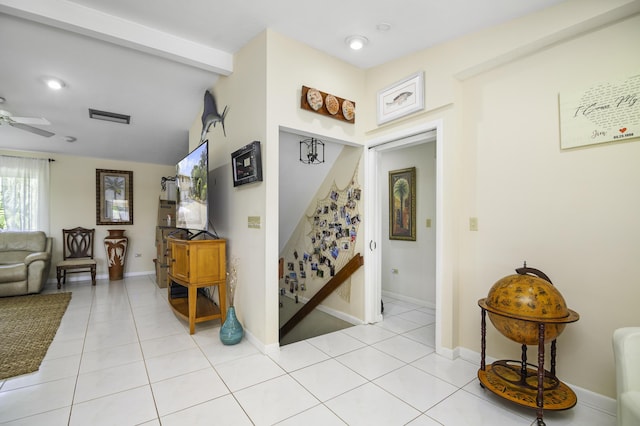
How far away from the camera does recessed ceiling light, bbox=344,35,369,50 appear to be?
263cm

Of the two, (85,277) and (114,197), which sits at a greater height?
(114,197)

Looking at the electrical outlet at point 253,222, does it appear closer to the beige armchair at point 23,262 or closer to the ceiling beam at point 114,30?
the ceiling beam at point 114,30

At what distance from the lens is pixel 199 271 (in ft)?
9.79

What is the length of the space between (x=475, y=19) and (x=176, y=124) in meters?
4.18

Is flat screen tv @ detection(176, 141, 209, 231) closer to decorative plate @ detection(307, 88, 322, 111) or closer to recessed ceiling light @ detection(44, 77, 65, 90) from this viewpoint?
decorative plate @ detection(307, 88, 322, 111)

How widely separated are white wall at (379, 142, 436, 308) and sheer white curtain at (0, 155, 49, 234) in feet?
20.9

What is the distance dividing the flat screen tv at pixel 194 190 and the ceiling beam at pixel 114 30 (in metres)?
0.84

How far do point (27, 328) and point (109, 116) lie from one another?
2817 mm

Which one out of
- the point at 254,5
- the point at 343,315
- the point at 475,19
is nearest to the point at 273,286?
the point at 343,315

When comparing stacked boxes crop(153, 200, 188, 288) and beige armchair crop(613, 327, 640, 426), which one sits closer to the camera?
beige armchair crop(613, 327, 640, 426)

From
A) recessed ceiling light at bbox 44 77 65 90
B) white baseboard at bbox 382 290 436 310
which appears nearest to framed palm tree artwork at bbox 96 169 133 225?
recessed ceiling light at bbox 44 77 65 90

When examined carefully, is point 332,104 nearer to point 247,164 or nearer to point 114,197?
point 247,164

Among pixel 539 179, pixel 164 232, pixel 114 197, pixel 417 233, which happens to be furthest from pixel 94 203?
pixel 539 179

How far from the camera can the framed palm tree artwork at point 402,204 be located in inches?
166
